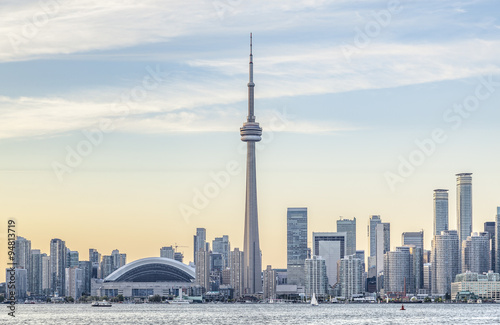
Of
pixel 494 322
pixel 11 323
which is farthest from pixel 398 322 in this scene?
pixel 11 323

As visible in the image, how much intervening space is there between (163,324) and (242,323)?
42.3 feet

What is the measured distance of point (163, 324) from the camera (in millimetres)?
161625

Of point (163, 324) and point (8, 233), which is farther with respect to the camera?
point (163, 324)

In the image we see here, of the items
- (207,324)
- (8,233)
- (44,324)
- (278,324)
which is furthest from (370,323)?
(8,233)

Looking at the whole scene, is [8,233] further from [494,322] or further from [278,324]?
[494,322]

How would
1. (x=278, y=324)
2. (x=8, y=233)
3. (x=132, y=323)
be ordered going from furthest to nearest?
(x=132, y=323) < (x=278, y=324) < (x=8, y=233)

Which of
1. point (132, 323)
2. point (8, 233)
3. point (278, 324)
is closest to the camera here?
point (8, 233)

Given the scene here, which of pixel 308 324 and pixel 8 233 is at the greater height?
pixel 8 233

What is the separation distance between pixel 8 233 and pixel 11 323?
76.5 metres

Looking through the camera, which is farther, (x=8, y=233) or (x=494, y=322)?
(x=494, y=322)

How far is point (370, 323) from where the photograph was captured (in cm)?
16650

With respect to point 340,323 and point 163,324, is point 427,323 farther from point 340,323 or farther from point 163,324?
point 163,324

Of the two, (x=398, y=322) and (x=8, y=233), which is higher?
(x=8, y=233)

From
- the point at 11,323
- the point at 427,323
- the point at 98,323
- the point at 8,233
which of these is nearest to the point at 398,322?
the point at 427,323
